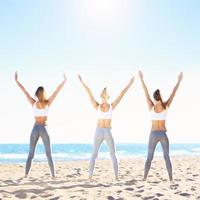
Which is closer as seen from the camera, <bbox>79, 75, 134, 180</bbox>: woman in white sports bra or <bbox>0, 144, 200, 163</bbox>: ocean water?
<bbox>79, 75, 134, 180</bbox>: woman in white sports bra

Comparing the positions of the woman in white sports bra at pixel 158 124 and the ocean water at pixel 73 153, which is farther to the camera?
the ocean water at pixel 73 153

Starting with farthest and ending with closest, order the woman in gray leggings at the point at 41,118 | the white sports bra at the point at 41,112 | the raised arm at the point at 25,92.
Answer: the raised arm at the point at 25,92
the white sports bra at the point at 41,112
the woman in gray leggings at the point at 41,118

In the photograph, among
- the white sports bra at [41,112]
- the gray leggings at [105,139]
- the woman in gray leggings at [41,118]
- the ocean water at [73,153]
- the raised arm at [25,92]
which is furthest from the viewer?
the ocean water at [73,153]

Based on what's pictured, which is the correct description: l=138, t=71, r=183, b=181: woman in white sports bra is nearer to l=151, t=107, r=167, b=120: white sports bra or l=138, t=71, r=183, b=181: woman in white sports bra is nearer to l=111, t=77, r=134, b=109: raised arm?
l=151, t=107, r=167, b=120: white sports bra

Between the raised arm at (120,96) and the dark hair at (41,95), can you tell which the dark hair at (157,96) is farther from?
the dark hair at (41,95)

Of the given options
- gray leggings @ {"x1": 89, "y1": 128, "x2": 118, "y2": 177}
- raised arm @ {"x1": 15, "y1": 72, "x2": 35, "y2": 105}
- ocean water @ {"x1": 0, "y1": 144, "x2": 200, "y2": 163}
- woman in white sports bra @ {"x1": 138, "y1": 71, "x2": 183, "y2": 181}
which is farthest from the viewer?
ocean water @ {"x1": 0, "y1": 144, "x2": 200, "y2": 163}

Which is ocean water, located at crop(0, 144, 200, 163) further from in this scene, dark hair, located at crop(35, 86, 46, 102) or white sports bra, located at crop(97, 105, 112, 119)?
white sports bra, located at crop(97, 105, 112, 119)

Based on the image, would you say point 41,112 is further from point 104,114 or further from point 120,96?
point 120,96

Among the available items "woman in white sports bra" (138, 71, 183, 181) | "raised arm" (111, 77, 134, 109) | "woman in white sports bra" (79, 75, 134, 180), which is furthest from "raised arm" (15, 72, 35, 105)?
"woman in white sports bra" (138, 71, 183, 181)

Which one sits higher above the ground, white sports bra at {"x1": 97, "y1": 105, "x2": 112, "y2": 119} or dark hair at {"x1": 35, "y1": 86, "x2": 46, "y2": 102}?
dark hair at {"x1": 35, "y1": 86, "x2": 46, "y2": 102}

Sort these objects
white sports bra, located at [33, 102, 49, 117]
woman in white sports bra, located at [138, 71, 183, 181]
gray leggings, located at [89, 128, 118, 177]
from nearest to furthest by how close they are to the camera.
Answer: woman in white sports bra, located at [138, 71, 183, 181], gray leggings, located at [89, 128, 118, 177], white sports bra, located at [33, 102, 49, 117]

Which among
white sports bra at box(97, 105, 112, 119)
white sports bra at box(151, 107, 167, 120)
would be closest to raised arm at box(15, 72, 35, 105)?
white sports bra at box(97, 105, 112, 119)

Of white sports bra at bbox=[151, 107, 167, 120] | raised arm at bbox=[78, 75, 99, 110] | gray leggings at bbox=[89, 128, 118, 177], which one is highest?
raised arm at bbox=[78, 75, 99, 110]

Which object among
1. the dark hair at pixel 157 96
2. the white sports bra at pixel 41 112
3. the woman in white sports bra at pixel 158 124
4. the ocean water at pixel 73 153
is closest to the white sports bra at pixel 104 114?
the woman in white sports bra at pixel 158 124
